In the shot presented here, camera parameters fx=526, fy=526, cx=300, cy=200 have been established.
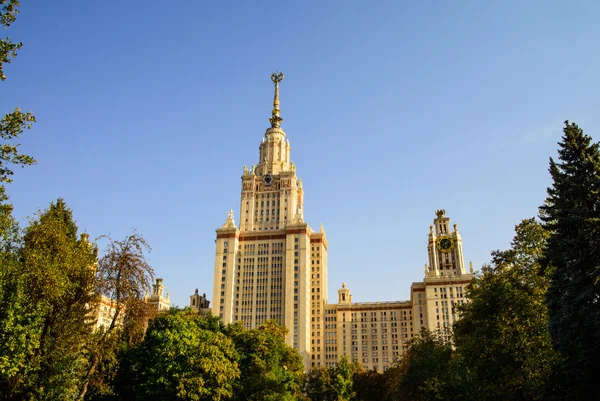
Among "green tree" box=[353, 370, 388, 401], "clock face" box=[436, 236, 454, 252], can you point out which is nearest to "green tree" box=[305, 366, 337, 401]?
"green tree" box=[353, 370, 388, 401]

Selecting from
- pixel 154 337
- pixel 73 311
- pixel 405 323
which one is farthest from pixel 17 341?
pixel 405 323

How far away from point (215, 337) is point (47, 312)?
19.2m

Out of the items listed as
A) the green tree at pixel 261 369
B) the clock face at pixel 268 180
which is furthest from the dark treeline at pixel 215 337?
the clock face at pixel 268 180

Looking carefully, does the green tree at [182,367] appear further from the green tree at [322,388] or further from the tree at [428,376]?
the green tree at [322,388]

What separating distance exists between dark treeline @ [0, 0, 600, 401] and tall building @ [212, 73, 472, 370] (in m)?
84.8

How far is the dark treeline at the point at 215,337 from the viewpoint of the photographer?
102ft

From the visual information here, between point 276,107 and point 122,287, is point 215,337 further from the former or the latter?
point 276,107

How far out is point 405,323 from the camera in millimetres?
145875

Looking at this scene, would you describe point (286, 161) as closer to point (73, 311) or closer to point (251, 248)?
point (251, 248)

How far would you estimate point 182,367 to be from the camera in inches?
1971

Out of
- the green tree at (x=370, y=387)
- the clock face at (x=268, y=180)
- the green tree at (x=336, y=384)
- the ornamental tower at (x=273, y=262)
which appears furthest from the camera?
the clock face at (x=268, y=180)

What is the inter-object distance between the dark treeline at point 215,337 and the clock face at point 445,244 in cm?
9267

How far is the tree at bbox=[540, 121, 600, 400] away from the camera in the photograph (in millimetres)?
30188

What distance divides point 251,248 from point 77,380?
106 meters
